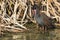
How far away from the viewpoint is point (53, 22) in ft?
26.9

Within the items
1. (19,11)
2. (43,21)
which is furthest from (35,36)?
(19,11)

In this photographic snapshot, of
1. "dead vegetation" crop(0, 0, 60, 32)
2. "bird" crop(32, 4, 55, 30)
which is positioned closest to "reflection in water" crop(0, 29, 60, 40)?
"bird" crop(32, 4, 55, 30)

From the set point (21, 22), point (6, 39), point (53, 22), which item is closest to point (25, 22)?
point (21, 22)

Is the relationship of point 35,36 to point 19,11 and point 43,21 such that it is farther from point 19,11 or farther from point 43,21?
point 19,11

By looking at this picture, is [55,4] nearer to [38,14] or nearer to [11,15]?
[38,14]

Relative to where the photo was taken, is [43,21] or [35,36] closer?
[35,36]

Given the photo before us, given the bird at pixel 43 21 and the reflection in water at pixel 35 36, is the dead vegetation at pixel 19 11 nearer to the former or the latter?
the bird at pixel 43 21

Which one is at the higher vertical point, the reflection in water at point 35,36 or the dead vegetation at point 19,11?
the dead vegetation at point 19,11

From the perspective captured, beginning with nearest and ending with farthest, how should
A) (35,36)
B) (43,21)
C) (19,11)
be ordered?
(35,36) → (43,21) → (19,11)

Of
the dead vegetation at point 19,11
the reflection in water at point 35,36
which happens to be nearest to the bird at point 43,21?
the dead vegetation at point 19,11

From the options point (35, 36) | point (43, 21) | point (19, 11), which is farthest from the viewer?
point (19, 11)

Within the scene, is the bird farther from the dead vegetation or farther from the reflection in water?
the reflection in water

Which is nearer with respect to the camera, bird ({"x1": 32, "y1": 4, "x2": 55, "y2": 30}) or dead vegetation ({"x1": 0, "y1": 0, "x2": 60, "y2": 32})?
bird ({"x1": 32, "y1": 4, "x2": 55, "y2": 30})

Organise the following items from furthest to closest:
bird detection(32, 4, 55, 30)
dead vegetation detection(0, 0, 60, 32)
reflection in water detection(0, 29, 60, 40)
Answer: dead vegetation detection(0, 0, 60, 32) < bird detection(32, 4, 55, 30) < reflection in water detection(0, 29, 60, 40)
